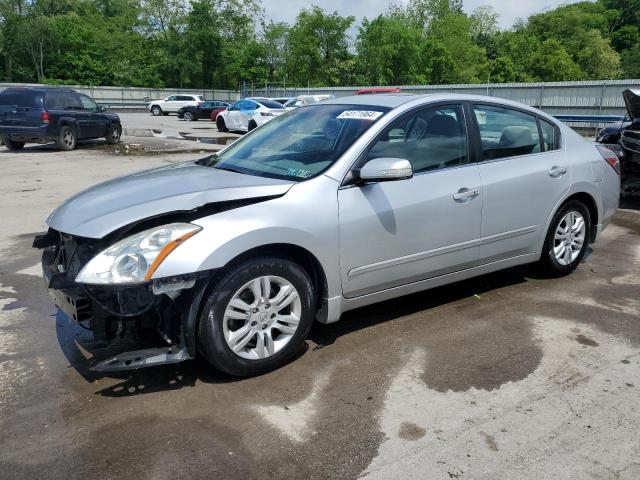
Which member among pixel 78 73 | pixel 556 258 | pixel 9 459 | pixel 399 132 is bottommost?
pixel 9 459

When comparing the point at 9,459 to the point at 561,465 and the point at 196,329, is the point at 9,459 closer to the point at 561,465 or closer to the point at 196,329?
the point at 196,329

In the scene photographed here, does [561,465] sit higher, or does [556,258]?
[556,258]

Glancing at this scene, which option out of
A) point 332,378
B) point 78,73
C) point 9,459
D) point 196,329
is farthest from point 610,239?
Answer: point 78,73

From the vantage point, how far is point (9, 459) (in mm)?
2652

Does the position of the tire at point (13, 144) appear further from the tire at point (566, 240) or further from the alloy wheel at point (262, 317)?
the tire at point (566, 240)

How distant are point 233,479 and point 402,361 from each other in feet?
4.91

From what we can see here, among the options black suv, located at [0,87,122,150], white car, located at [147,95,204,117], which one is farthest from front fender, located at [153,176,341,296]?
white car, located at [147,95,204,117]

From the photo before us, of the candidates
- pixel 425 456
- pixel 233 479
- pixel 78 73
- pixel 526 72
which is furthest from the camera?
pixel 526 72

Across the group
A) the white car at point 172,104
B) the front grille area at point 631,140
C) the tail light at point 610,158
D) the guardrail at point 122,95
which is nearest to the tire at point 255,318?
the tail light at point 610,158

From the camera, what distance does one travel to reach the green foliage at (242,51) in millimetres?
62625

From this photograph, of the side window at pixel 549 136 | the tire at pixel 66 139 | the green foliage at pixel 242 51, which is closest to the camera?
the side window at pixel 549 136

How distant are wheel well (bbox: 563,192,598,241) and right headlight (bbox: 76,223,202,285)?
3581 millimetres

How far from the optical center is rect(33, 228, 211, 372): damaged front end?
3.03 metres

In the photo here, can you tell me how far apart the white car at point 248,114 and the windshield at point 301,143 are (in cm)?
1788
